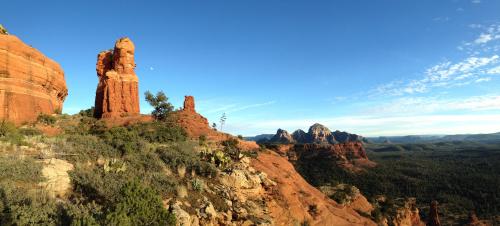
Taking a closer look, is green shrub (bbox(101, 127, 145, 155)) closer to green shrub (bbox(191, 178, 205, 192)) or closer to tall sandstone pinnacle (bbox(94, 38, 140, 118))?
green shrub (bbox(191, 178, 205, 192))

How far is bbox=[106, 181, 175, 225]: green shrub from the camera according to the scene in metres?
12.5

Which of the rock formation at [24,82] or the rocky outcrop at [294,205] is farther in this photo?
the rock formation at [24,82]

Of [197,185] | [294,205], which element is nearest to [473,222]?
[294,205]

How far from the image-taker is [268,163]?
32250mm

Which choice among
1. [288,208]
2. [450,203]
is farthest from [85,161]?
[450,203]

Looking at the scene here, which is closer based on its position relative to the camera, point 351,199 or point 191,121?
point 351,199

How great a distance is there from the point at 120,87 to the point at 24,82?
11234mm

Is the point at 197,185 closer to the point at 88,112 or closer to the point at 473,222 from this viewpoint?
the point at 88,112

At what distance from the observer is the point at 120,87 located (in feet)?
147

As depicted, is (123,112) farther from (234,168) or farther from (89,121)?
(234,168)

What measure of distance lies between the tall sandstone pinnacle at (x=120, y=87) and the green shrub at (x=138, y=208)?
32.1 meters

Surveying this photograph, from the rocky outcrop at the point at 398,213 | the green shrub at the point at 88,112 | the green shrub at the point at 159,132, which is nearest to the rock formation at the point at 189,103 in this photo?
the green shrub at the point at 159,132

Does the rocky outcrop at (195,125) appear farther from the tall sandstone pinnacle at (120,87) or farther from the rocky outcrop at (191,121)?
the tall sandstone pinnacle at (120,87)

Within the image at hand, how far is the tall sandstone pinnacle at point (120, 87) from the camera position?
44219mm
